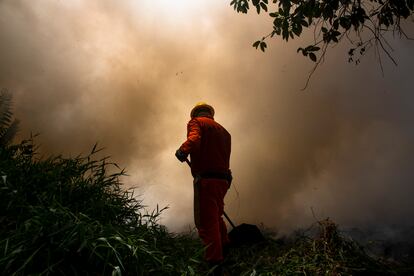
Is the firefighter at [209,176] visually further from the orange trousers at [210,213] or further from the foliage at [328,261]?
the foliage at [328,261]

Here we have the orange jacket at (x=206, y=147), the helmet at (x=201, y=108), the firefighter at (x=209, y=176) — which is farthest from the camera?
the helmet at (x=201, y=108)

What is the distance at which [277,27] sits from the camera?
351cm

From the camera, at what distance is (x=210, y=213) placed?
4066 mm

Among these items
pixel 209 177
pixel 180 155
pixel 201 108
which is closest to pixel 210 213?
pixel 209 177

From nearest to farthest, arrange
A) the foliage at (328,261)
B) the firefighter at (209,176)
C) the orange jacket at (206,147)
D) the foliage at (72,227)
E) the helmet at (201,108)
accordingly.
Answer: the foliage at (72,227), the foliage at (328,261), the firefighter at (209,176), the orange jacket at (206,147), the helmet at (201,108)

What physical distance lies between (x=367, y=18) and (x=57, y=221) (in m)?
3.30

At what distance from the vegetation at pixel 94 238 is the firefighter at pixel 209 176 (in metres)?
0.24

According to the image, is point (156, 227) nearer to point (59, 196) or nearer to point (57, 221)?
point (59, 196)

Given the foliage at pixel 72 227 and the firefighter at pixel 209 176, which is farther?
the firefighter at pixel 209 176

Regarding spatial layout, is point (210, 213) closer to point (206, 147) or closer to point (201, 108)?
point (206, 147)

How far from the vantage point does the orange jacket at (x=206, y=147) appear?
14.1 ft

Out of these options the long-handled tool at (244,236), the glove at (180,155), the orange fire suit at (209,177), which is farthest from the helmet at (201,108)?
the long-handled tool at (244,236)

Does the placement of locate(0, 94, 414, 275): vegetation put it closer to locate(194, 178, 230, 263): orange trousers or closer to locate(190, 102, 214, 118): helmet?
locate(194, 178, 230, 263): orange trousers

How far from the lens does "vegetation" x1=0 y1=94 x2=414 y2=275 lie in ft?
7.33
